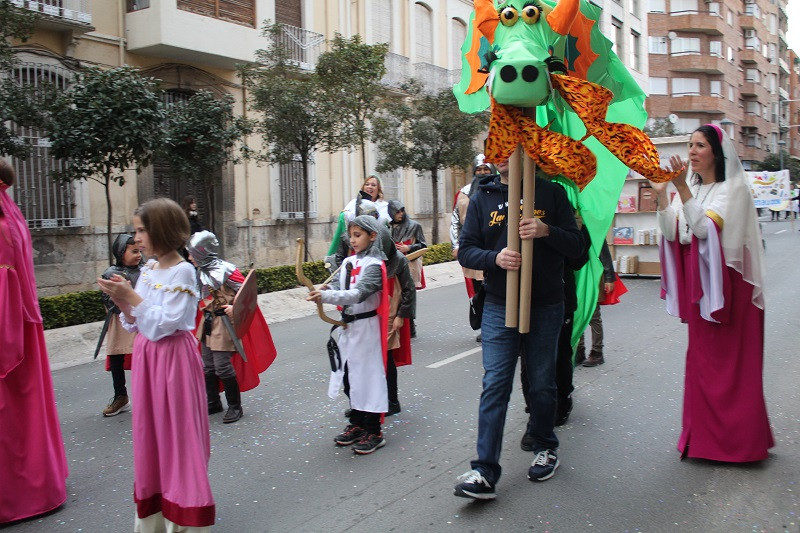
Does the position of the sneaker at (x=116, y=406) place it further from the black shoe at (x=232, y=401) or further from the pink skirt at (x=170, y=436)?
the pink skirt at (x=170, y=436)

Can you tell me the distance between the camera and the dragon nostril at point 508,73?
12.9ft

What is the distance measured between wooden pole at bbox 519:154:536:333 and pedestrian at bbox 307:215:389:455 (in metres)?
1.34

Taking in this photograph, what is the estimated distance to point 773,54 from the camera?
74.2 m

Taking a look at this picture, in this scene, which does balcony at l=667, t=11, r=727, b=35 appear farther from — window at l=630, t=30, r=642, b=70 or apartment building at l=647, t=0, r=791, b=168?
window at l=630, t=30, r=642, b=70

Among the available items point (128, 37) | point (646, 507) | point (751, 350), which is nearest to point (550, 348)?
point (646, 507)

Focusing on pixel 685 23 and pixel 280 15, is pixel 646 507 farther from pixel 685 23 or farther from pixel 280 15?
pixel 685 23

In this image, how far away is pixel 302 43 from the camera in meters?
19.3

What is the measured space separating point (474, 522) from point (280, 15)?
17.4m

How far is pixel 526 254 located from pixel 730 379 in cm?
162

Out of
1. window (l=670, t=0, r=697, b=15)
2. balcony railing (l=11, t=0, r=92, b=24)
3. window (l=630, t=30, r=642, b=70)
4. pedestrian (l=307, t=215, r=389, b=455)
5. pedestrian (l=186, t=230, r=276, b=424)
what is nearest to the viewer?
pedestrian (l=307, t=215, r=389, b=455)

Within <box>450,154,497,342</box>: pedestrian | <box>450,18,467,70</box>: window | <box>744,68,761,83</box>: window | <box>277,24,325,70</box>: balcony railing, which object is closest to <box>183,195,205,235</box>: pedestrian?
<box>277,24,325,70</box>: balcony railing

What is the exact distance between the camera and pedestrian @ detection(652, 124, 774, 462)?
4.58 metres

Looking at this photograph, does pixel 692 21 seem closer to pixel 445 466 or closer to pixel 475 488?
pixel 445 466

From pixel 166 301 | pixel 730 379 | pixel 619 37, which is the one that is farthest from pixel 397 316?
pixel 619 37
